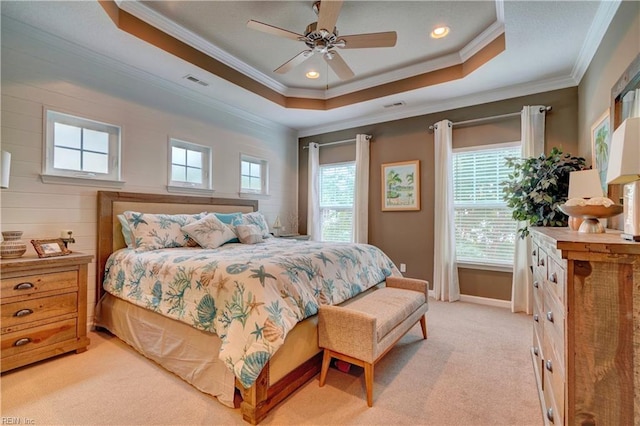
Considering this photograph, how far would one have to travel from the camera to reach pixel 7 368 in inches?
81.9

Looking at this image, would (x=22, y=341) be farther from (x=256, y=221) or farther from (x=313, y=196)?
(x=313, y=196)

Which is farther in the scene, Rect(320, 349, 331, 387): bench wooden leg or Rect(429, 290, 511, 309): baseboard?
Rect(429, 290, 511, 309): baseboard

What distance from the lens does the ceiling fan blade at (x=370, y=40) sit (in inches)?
94.8

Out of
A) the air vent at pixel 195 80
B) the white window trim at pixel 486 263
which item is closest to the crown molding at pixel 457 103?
the white window trim at pixel 486 263

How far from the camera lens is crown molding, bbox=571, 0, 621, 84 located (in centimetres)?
216

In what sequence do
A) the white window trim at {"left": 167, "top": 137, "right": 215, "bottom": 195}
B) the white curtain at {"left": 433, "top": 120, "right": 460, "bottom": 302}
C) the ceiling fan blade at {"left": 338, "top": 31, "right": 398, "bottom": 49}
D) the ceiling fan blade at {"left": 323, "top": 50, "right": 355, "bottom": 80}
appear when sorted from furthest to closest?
the white curtain at {"left": 433, "top": 120, "right": 460, "bottom": 302} < the white window trim at {"left": 167, "top": 137, "right": 215, "bottom": 195} < the ceiling fan blade at {"left": 323, "top": 50, "right": 355, "bottom": 80} < the ceiling fan blade at {"left": 338, "top": 31, "right": 398, "bottom": 49}

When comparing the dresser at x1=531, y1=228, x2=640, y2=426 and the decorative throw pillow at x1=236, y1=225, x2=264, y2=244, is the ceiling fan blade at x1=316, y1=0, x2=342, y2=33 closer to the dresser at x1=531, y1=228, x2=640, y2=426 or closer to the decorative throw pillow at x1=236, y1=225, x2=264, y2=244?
the dresser at x1=531, y1=228, x2=640, y2=426

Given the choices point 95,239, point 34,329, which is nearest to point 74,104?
point 95,239

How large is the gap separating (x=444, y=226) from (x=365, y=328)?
8.79 feet

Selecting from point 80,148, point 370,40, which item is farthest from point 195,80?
point 370,40

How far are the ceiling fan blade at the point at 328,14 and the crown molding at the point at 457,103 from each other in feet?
7.82

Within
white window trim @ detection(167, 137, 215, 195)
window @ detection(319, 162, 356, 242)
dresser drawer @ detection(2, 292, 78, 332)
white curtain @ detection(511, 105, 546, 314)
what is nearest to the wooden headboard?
white window trim @ detection(167, 137, 215, 195)

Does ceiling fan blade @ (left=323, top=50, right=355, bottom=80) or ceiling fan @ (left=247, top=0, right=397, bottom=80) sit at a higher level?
ceiling fan @ (left=247, top=0, right=397, bottom=80)

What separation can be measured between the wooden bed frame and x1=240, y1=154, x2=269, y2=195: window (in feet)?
1.00
